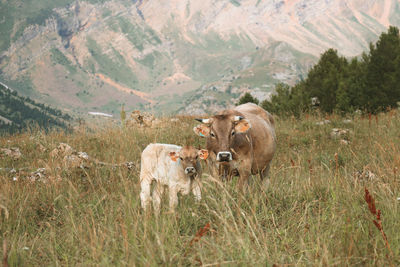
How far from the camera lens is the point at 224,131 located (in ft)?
20.3

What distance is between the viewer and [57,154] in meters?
10.5

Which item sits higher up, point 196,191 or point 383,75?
point 383,75

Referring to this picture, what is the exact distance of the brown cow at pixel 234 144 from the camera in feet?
20.1

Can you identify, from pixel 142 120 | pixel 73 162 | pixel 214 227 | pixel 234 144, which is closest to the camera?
pixel 214 227

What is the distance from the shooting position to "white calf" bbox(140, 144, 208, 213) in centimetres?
562

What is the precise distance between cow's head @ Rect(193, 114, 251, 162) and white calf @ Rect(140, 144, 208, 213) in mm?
512

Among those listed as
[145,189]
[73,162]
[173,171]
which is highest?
[173,171]

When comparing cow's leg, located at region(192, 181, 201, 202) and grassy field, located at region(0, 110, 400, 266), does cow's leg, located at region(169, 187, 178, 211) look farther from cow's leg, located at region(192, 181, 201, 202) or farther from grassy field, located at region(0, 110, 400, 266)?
cow's leg, located at region(192, 181, 201, 202)

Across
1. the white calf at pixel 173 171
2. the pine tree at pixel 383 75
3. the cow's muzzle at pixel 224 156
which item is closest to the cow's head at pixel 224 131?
the cow's muzzle at pixel 224 156

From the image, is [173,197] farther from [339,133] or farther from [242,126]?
[339,133]

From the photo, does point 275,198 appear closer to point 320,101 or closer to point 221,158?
point 221,158

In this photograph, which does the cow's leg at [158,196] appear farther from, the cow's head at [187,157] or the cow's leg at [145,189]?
the cow's head at [187,157]

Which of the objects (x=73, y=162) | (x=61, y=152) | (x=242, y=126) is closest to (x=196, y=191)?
(x=242, y=126)

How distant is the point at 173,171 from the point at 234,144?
4.40 ft
